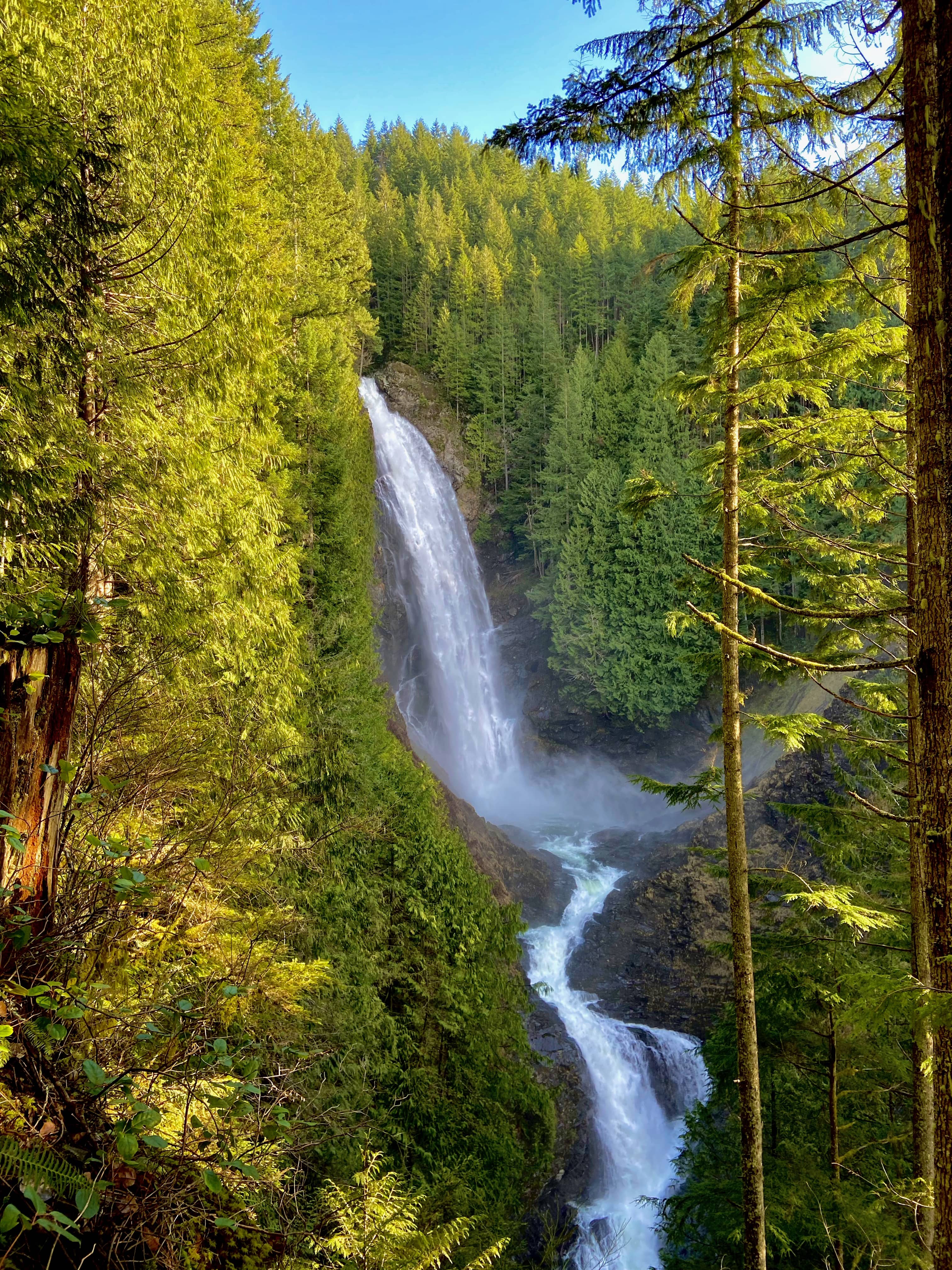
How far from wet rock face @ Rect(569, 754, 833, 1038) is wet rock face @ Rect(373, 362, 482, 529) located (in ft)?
69.7

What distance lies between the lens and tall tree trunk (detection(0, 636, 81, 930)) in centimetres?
333

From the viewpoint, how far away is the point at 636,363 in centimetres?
3597

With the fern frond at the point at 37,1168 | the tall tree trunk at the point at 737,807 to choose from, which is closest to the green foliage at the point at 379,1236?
the fern frond at the point at 37,1168

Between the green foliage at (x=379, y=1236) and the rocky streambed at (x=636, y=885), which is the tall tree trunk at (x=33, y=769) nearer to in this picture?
the green foliage at (x=379, y=1236)

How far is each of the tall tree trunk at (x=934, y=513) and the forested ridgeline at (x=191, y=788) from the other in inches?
94.3

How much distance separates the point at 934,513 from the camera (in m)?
2.48

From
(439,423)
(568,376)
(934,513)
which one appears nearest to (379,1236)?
(934,513)

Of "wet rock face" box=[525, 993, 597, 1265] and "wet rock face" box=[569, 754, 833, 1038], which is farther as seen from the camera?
"wet rock face" box=[569, 754, 833, 1038]

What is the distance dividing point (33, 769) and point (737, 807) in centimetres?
536

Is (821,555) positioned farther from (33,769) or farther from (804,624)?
(33,769)

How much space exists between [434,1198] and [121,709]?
6.44 metres

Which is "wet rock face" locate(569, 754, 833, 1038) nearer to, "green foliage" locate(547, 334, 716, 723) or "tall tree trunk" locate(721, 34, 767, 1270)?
"green foliage" locate(547, 334, 716, 723)

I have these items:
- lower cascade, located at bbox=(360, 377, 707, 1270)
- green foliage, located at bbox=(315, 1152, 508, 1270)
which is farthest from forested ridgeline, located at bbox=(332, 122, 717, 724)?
green foliage, located at bbox=(315, 1152, 508, 1270)

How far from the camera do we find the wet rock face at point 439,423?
119ft
